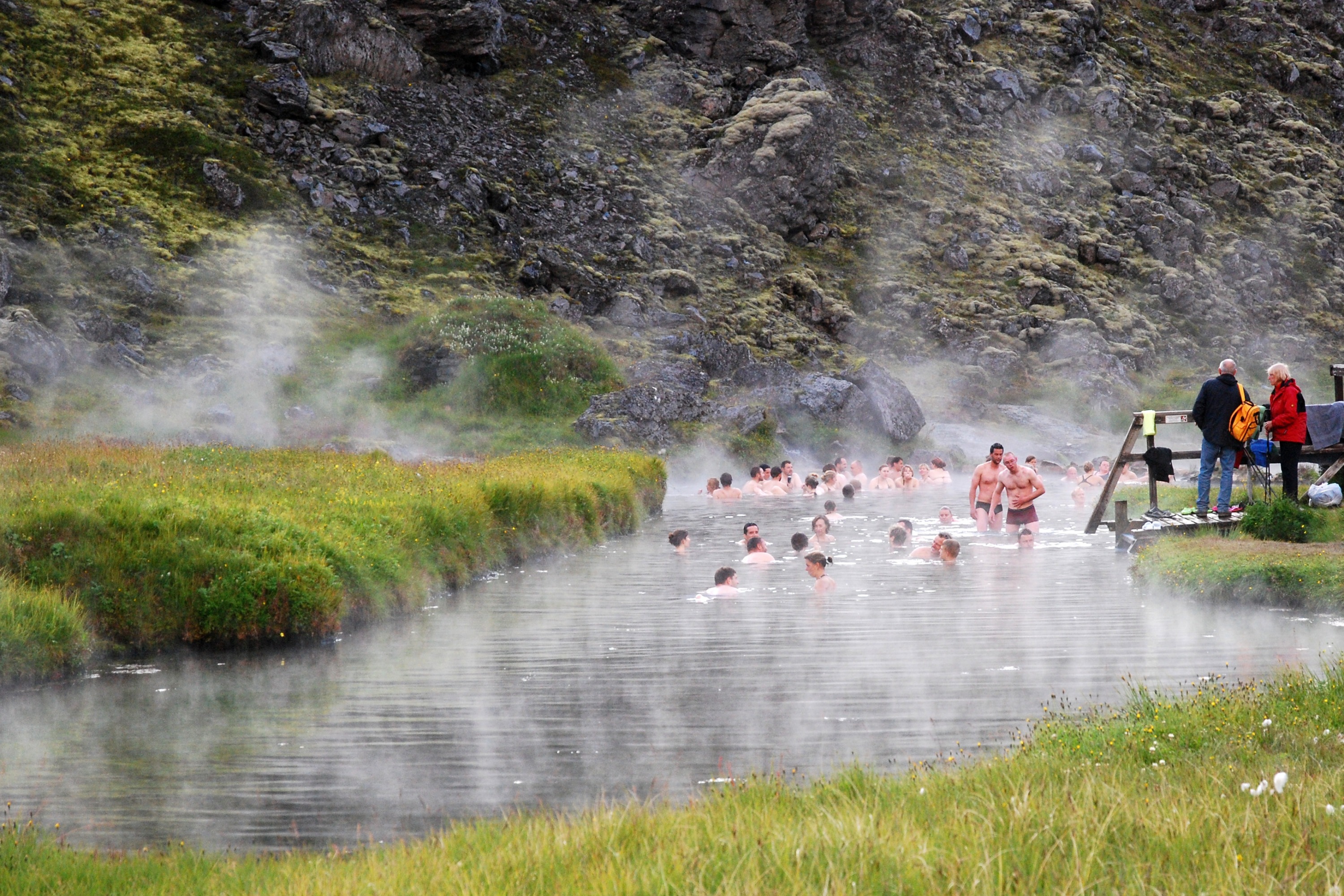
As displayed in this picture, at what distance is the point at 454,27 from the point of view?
6788cm

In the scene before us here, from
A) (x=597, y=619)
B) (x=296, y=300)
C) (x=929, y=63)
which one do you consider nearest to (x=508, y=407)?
(x=296, y=300)

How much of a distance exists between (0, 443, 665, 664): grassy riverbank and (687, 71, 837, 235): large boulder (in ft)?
164

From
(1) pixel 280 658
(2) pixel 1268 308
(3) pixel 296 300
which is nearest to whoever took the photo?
(1) pixel 280 658

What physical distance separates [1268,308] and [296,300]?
60.5m

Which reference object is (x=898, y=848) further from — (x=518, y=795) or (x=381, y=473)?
(x=381, y=473)

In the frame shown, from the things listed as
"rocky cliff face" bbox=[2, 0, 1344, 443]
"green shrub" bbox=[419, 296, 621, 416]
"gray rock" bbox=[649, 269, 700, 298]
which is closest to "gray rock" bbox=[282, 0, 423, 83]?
"rocky cliff face" bbox=[2, 0, 1344, 443]

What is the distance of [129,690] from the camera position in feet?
38.3

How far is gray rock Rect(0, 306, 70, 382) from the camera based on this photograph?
1419 inches

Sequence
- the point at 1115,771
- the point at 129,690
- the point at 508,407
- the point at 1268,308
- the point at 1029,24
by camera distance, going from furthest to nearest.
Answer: the point at 1029,24, the point at 1268,308, the point at 508,407, the point at 129,690, the point at 1115,771

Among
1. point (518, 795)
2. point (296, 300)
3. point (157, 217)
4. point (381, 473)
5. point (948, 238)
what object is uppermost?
point (948, 238)

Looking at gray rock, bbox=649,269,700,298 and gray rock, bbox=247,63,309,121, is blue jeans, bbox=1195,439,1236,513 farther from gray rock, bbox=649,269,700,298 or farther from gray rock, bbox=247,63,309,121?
gray rock, bbox=247,63,309,121

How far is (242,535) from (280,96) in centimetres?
4955

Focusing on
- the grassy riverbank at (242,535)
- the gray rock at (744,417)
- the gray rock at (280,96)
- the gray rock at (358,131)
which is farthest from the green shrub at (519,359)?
the grassy riverbank at (242,535)

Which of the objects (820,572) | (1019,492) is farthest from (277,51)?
(820,572)
